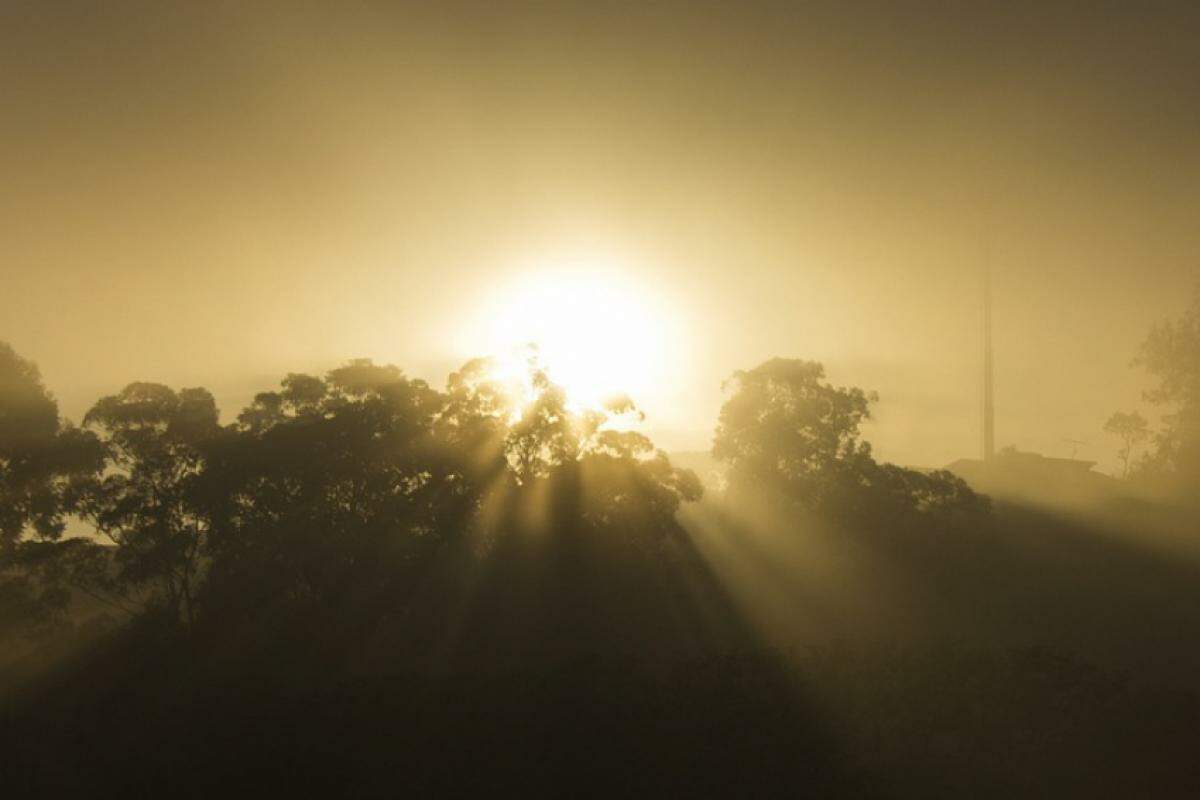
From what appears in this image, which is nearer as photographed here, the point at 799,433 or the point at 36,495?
the point at 36,495

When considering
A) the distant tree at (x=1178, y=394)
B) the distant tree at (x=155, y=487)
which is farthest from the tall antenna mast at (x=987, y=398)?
the distant tree at (x=155, y=487)

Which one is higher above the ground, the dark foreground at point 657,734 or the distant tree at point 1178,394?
the distant tree at point 1178,394

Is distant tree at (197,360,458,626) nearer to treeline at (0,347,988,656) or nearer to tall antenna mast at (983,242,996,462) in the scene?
treeline at (0,347,988,656)

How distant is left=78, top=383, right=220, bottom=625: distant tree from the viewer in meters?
39.9

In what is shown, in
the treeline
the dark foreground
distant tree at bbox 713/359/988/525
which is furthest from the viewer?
distant tree at bbox 713/359/988/525

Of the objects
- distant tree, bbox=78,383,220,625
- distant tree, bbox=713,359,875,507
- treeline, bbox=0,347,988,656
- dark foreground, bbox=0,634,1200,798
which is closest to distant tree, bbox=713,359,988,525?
distant tree, bbox=713,359,875,507

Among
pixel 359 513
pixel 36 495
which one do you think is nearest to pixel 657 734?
pixel 359 513

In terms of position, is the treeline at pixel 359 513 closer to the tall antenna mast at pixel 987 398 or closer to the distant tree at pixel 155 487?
the distant tree at pixel 155 487

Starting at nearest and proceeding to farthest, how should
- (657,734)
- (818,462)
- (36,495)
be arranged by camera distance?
(657,734)
(36,495)
(818,462)

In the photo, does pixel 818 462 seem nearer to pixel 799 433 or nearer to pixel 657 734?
pixel 799 433

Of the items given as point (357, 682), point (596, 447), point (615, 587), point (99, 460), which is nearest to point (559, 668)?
point (357, 682)

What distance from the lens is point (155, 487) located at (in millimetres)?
40719

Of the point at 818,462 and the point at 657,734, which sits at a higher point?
the point at 818,462

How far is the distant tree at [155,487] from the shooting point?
3988 cm
